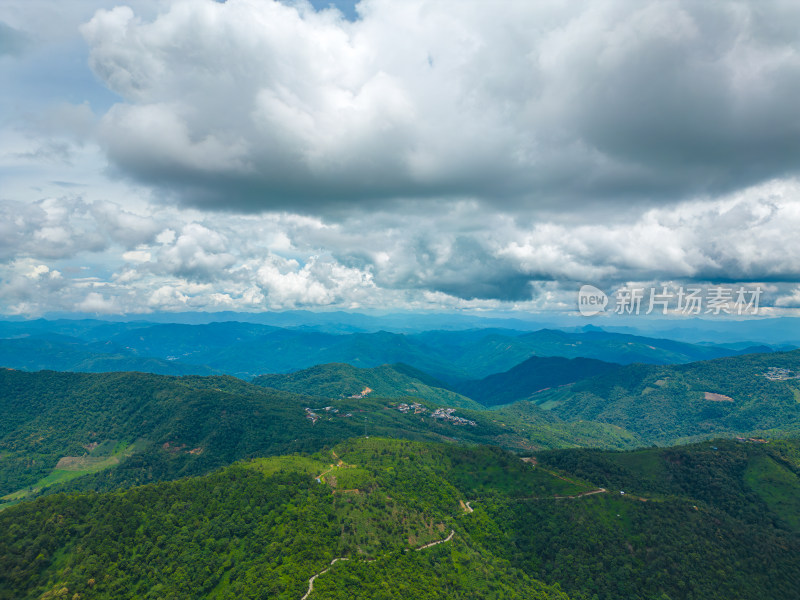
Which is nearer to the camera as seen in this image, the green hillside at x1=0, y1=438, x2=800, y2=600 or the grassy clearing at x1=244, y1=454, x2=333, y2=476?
the green hillside at x1=0, y1=438, x2=800, y2=600

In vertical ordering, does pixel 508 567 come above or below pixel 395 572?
below

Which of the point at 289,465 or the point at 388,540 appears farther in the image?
the point at 289,465

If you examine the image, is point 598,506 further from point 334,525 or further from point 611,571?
point 334,525

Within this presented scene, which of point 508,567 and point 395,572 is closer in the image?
point 395,572

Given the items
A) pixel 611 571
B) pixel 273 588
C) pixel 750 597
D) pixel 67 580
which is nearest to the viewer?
pixel 273 588

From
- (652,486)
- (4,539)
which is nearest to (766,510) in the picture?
(652,486)

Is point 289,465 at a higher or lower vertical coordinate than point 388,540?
higher

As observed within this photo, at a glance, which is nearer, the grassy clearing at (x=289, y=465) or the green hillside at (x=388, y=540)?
the green hillside at (x=388, y=540)

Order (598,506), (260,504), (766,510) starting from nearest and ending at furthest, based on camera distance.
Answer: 1. (260,504)
2. (598,506)
3. (766,510)
